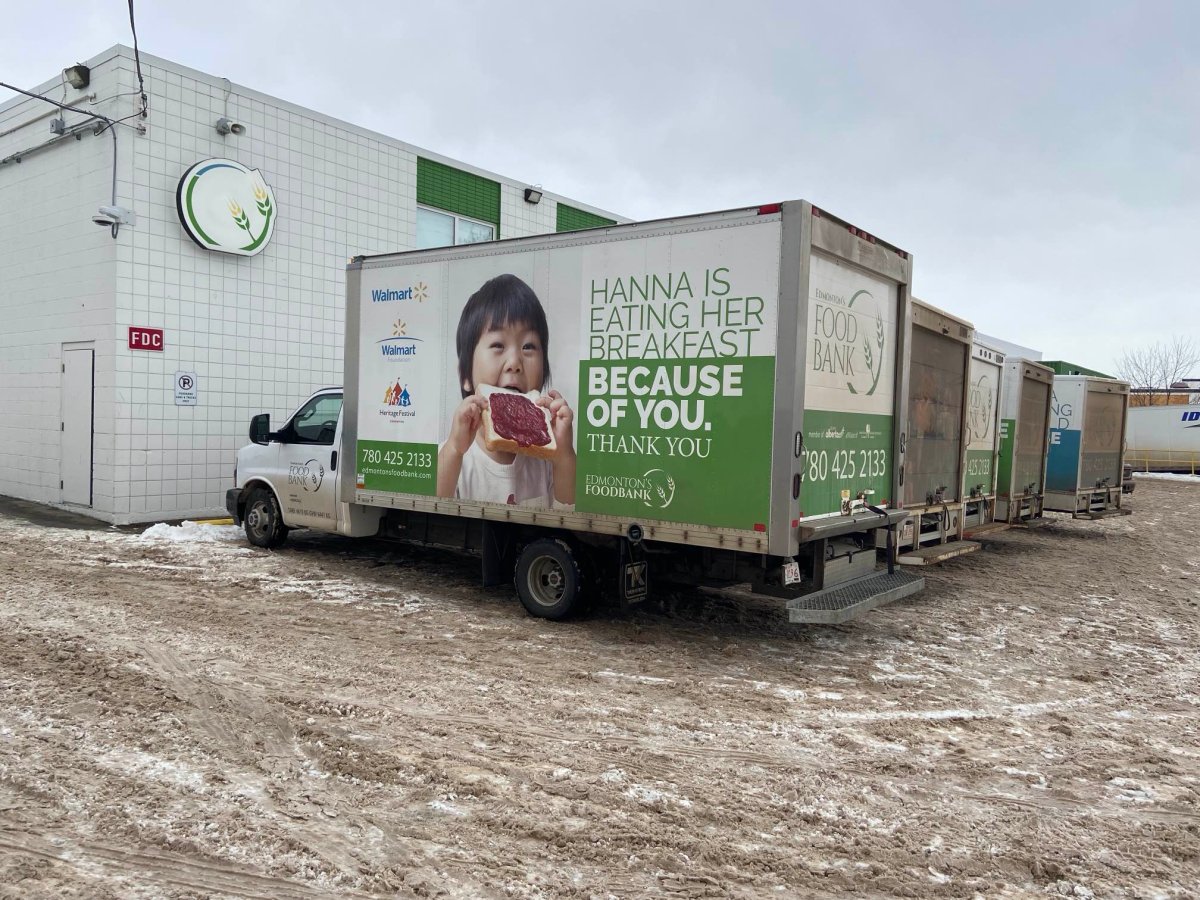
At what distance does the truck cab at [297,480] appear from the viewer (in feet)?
29.8

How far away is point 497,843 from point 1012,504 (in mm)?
10904

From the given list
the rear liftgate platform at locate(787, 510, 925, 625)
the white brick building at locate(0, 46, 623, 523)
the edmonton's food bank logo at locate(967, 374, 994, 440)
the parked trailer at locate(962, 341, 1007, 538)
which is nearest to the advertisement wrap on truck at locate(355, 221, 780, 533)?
the rear liftgate platform at locate(787, 510, 925, 625)

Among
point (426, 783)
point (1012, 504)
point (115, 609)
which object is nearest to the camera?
point (426, 783)

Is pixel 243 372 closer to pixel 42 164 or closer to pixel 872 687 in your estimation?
pixel 42 164

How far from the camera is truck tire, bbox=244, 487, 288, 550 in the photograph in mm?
10031

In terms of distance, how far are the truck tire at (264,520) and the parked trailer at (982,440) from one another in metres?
7.78

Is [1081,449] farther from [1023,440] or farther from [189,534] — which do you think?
[189,534]

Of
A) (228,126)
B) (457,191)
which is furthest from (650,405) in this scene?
(457,191)

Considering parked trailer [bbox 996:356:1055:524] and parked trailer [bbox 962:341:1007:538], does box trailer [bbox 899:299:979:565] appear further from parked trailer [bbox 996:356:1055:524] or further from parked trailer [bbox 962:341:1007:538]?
parked trailer [bbox 996:356:1055:524]

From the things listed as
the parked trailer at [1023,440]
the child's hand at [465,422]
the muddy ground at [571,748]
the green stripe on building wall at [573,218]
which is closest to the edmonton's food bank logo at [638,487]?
the muddy ground at [571,748]

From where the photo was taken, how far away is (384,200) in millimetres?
15180

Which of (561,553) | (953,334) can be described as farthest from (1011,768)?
(953,334)

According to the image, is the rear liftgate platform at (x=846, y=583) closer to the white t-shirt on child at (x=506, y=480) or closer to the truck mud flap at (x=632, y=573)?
the truck mud flap at (x=632, y=573)

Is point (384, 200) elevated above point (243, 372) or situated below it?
above
